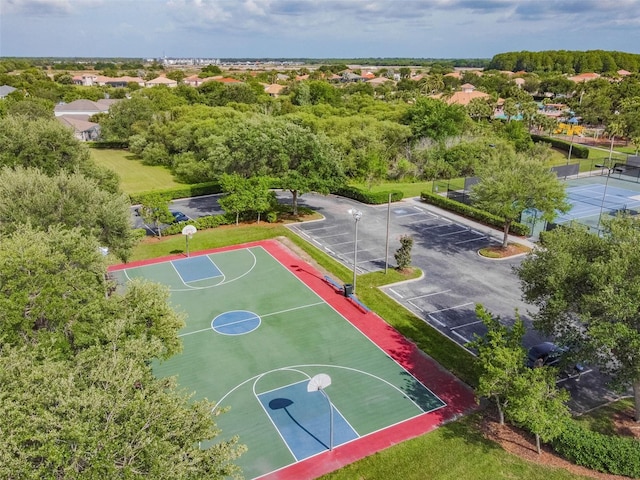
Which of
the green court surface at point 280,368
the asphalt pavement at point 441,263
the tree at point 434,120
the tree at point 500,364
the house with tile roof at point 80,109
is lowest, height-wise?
the green court surface at point 280,368

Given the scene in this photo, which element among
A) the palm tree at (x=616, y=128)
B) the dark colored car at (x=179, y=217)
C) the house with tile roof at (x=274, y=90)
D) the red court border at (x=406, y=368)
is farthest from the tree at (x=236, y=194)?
the house with tile roof at (x=274, y=90)

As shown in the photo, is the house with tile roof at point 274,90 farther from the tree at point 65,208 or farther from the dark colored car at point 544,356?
the dark colored car at point 544,356

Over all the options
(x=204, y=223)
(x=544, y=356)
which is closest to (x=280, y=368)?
(x=544, y=356)

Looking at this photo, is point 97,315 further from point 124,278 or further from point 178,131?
point 178,131

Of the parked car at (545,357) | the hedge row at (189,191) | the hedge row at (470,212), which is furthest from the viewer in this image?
the hedge row at (189,191)

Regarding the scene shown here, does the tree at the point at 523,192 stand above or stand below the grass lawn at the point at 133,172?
above

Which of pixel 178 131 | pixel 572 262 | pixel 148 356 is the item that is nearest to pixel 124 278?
pixel 148 356

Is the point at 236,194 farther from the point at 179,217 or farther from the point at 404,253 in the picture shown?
the point at 404,253
